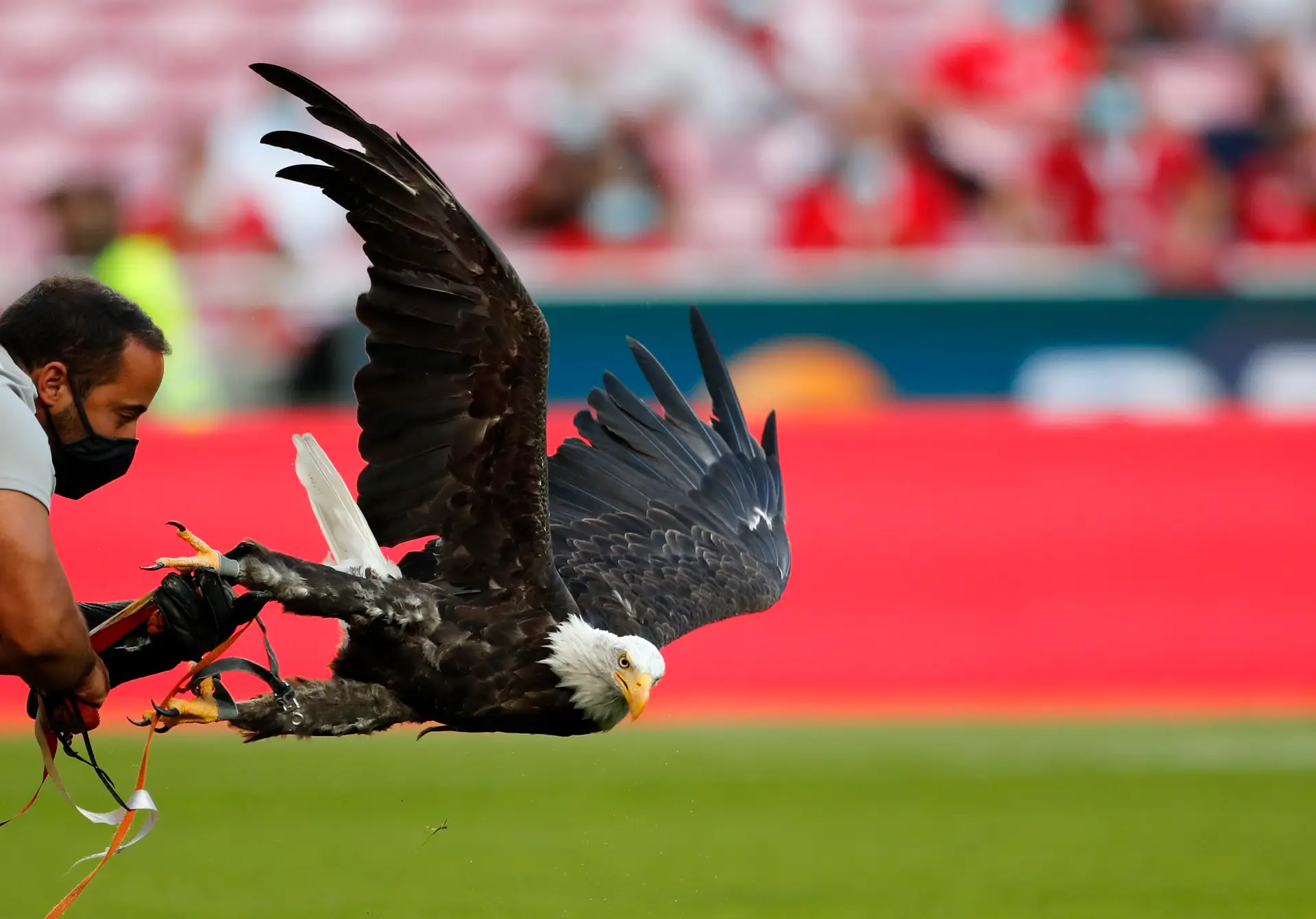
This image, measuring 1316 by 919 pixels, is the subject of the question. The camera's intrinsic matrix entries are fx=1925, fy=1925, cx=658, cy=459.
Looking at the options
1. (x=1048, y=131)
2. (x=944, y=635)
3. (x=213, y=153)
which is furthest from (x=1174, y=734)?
(x=213, y=153)

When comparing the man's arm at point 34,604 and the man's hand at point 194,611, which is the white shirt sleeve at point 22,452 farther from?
the man's hand at point 194,611

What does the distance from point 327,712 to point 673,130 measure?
30.6ft

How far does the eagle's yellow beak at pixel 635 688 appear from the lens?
5.33 metres

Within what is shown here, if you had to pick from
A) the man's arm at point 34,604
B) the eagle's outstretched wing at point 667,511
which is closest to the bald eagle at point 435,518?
the eagle's outstretched wing at point 667,511

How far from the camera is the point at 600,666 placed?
5457 mm

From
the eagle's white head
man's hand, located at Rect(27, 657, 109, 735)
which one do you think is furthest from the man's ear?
the eagle's white head

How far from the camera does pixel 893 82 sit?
45.5ft

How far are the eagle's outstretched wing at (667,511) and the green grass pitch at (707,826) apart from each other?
98 centimetres

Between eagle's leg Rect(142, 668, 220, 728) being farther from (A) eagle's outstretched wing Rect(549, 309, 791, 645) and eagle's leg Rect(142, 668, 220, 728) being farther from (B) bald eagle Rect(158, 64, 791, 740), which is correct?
(A) eagle's outstretched wing Rect(549, 309, 791, 645)

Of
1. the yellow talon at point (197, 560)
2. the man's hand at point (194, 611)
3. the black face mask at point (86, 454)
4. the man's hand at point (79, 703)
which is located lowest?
the man's hand at point (79, 703)

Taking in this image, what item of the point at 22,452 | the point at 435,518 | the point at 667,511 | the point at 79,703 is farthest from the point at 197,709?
the point at 667,511

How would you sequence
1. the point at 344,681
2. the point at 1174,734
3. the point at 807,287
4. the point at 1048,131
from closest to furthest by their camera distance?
the point at 344,681 < the point at 1174,734 < the point at 807,287 < the point at 1048,131

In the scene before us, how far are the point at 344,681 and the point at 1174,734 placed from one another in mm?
5673

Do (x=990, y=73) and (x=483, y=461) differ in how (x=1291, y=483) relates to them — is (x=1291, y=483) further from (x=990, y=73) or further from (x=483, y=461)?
(x=483, y=461)
